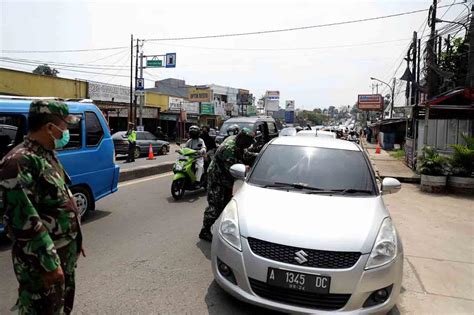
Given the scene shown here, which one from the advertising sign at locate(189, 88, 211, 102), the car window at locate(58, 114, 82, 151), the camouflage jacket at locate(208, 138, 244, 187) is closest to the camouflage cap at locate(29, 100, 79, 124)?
the camouflage jacket at locate(208, 138, 244, 187)

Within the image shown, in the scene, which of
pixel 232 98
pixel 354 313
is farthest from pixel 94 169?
pixel 232 98

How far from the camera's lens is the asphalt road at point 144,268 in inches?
144

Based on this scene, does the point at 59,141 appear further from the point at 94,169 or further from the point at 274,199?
the point at 94,169

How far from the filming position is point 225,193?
575 cm

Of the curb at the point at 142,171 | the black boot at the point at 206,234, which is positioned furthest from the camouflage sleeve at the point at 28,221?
the curb at the point at 142,171

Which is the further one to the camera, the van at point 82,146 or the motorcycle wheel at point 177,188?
the motorcycle wheel at point 177,188

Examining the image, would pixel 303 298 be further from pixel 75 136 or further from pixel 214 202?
pixel 75 136

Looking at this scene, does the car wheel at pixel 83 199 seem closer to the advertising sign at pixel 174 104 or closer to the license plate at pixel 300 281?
the license plate at pixel 300 281

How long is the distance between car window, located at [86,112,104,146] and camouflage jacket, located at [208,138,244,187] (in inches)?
86.0

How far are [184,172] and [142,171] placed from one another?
384 centimetres

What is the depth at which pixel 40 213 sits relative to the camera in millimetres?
2402

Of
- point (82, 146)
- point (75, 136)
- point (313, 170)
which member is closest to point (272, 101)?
point (82, 146)

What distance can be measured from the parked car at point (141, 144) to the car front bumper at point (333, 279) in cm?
1683

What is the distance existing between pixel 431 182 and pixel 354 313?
8669 mm
